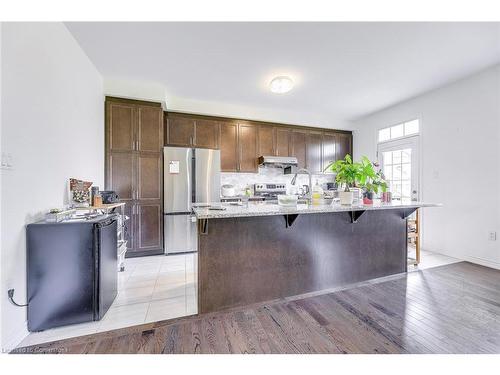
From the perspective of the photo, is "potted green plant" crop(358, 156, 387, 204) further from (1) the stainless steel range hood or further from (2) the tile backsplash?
(2) the tile backsplash

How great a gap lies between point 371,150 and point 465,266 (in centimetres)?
261

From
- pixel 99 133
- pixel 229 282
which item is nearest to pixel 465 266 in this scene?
pixel 229 282

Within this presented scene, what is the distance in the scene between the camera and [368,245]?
2.40 meters

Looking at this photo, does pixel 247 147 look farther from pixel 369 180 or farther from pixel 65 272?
pixel 65 272

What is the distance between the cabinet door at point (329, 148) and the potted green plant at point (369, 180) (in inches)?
98.5

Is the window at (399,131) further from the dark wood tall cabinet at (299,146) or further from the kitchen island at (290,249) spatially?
the kitchen island at (290,249)

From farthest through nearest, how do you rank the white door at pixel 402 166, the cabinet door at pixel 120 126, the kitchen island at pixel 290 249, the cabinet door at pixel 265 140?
the cabinet door at pixel 265 140
the white door at pixel 402 166
the cabinet door at pixel 120 126
the kitchen island at pixel 290 249

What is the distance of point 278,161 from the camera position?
14.2 feet

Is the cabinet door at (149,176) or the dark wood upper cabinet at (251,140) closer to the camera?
the cabinet door at (149,176)

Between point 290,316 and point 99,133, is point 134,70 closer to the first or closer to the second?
point 99,133

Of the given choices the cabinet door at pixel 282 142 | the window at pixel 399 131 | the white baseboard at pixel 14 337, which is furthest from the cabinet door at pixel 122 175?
the window at pixel 399 131

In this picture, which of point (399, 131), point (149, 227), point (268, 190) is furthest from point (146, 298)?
point (399, 131)

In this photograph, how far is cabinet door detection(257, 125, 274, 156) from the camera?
4.42 m

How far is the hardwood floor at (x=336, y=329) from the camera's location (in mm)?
1390
